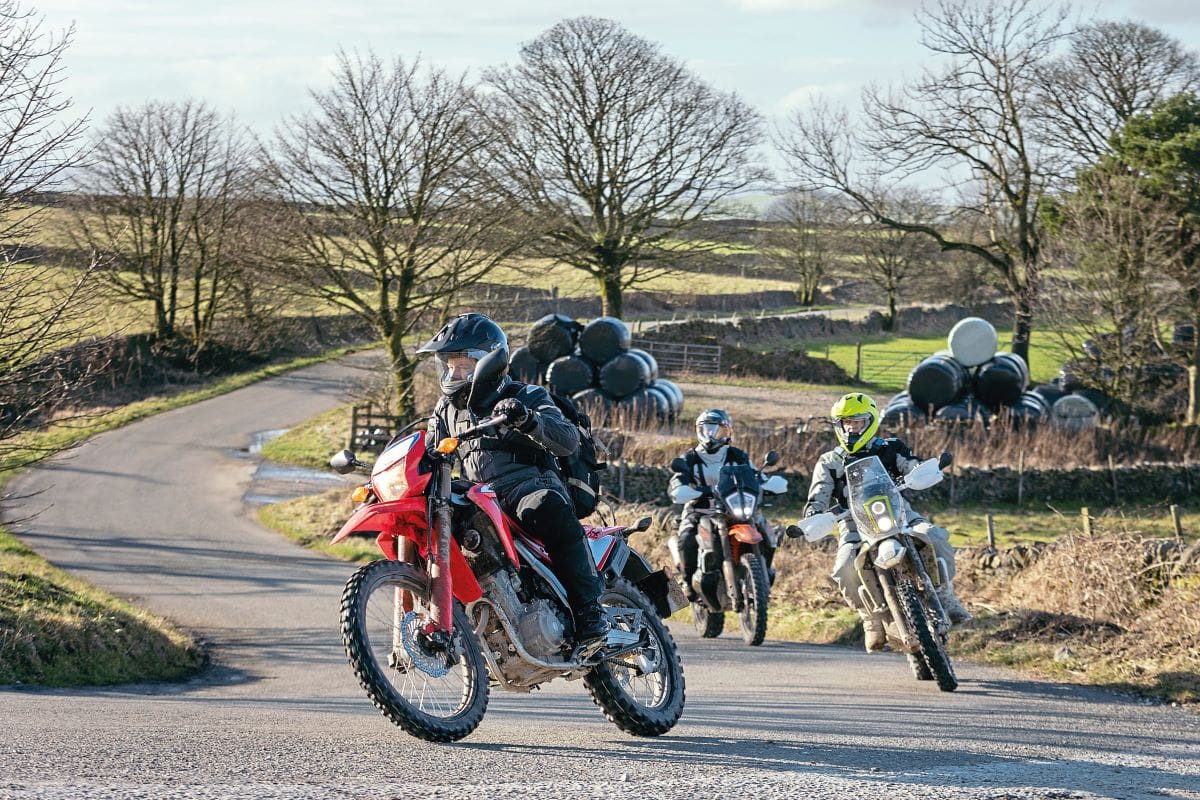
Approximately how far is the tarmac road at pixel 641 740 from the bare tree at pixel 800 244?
6189 centimetres

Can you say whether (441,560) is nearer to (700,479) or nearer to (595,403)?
(700,479)

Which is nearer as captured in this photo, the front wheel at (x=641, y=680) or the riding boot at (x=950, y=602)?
the front wheel at (x=641, y=680)

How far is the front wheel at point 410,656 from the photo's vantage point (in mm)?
6195

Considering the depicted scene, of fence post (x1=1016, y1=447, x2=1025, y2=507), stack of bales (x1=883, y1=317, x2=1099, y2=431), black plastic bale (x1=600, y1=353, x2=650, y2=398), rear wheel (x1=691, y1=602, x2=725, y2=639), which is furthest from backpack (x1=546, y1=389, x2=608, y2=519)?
black plastic bale (x1=600, y1=353, x2=650, y2=398)

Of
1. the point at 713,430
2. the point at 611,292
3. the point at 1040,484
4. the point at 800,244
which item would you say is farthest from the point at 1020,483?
the point at 800,244

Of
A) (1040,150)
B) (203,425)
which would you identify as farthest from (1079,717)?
(1040,150)

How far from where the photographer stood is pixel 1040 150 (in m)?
46.1

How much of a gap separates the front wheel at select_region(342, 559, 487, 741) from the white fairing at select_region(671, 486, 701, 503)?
6846 millimetres

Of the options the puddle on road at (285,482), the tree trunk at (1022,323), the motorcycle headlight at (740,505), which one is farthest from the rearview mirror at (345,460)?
the tree trunk at (1022,323)

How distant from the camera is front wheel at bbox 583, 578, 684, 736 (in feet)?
23.4

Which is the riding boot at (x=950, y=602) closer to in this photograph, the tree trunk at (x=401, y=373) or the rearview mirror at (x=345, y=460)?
the rearview mirror at (x=345, y=460)

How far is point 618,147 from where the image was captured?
5031 centimetres

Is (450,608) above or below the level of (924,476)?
below

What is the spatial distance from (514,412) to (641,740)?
6.15 ft
